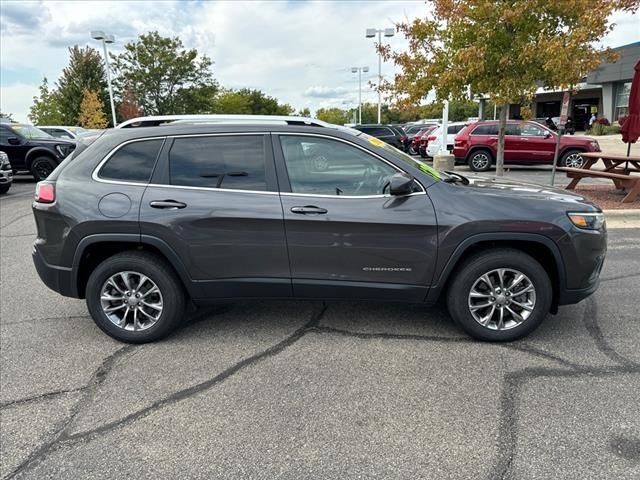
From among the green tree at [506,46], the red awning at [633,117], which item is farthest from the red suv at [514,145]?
the green tree at [506,46]

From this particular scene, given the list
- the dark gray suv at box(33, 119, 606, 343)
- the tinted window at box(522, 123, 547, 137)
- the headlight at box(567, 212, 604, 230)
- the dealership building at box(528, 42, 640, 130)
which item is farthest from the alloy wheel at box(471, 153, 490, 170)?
the dealership building at box(528, 42, 640, 130)

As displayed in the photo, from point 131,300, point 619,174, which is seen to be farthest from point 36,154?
point 619,174

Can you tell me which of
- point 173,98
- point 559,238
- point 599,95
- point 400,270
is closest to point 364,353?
point 400,270

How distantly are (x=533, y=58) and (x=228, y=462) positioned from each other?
8503 mm

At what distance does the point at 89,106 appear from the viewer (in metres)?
38.5

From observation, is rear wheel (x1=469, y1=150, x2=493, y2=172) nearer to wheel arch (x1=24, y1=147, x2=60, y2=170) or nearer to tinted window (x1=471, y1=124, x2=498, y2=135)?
tinted window (x1=471, y1=124, x2=498, y2=135)

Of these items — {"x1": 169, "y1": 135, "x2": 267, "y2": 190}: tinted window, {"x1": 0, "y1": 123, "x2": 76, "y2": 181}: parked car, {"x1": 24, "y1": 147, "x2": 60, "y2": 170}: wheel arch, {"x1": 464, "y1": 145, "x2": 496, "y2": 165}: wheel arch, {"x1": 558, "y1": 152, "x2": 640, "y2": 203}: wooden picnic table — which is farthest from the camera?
{"x1": 464, "y1": 145, "x2": 496, "y2": 165}: wheel arch

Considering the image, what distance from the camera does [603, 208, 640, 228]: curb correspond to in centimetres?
780

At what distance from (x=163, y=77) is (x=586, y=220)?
48.0 meters

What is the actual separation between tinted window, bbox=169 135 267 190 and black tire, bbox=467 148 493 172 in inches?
521

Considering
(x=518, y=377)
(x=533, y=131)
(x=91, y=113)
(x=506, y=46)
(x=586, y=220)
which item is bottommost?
(x=518, y=377)

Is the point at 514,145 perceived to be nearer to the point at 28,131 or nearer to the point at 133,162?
the point at 133,162

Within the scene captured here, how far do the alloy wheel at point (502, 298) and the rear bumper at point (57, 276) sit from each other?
3.19 meters

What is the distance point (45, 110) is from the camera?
51.9 m
